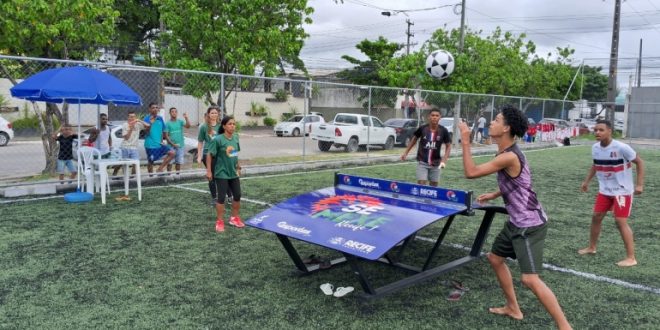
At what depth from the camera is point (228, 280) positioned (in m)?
5.07

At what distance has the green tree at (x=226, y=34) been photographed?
13.9 metres

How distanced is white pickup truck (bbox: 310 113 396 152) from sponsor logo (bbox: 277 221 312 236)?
46.4ft

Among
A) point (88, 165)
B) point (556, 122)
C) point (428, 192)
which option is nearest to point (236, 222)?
point (428, 192)

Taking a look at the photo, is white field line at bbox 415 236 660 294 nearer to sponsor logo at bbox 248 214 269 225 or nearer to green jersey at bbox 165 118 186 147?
sponsor logo at bbox 248 214 269 225

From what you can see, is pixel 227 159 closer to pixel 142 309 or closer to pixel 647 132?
pixel 142 309

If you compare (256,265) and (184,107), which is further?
(184,107)

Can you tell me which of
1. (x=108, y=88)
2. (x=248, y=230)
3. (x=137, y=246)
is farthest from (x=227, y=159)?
(x=108, y=88)

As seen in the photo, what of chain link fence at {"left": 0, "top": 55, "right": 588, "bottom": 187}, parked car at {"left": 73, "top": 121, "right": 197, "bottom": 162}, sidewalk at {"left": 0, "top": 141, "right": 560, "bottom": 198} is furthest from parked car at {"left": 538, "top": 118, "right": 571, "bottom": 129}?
parked car at {"left": 73, "top": 121, "right": 197, "bottom": 162}

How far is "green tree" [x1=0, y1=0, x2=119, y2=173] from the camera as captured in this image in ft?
32.2

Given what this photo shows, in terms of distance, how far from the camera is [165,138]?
10938 millimetres

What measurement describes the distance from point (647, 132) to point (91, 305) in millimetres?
35035

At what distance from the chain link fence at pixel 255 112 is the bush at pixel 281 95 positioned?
71 millimetres

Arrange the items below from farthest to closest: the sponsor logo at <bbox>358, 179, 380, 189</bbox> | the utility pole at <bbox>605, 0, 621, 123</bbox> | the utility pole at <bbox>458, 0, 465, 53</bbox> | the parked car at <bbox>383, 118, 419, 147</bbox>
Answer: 1. the utility pole at <bbox>605, 0, 621, 123</bbox>
2. the utility pole at <bbox>458, 0, 465, 53</bbox>
3. the parked car at <bbox>383, 118, 419, 147</bbox>
4. the sponsor logo at <bbox>358, 179, 380, 189</bbox>

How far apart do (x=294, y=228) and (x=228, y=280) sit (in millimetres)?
1063
